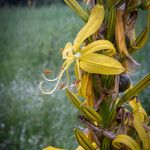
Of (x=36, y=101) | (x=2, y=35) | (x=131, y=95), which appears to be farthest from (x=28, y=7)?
(x=131, y=95)

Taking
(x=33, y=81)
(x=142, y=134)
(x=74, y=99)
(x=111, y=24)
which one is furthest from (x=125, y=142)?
(x=33, y=81)

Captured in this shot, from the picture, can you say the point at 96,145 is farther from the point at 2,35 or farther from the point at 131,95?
the point at 2,35

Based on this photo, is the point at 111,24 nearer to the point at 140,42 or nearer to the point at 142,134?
the point at 140,42

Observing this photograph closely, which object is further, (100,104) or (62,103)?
(62,103)

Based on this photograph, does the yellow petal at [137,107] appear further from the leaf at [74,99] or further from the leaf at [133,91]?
the leaf at [74,99]

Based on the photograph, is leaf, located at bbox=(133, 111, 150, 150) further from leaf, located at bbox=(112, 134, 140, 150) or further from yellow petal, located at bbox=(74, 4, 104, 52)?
yellow petal, located at bbox=(74, 4, 104, 52)
